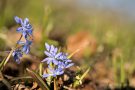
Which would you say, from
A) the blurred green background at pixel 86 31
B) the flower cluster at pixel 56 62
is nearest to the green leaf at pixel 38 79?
the flower cluster at pixel 56 62

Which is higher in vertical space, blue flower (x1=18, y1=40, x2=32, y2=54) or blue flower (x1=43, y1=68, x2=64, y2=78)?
blue flower (x1=18, y1=40, x2=32, y2=54)

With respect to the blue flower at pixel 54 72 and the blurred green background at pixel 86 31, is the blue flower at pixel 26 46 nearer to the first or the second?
the blue flower at pixel 54 72

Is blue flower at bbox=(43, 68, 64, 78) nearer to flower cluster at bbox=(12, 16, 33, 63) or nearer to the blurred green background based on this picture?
flower cluster at bbox=(12, 16, 33, 63)

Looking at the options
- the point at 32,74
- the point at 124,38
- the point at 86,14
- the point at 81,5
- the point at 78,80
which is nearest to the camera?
the point at 32,74

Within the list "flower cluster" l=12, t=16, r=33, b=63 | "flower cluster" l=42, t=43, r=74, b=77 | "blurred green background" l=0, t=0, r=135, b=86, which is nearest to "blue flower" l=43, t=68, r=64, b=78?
"flower cluster" l=42, t=43, r=74, b=77

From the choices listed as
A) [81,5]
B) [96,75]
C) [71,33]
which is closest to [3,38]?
[96,75]

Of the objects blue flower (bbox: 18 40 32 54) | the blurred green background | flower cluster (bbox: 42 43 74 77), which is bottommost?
flower cluster (bbox: 42 43 74 77)

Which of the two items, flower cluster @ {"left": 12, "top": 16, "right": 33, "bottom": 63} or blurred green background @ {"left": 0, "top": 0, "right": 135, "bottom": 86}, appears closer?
flower cluster @ {"left": 12, "top": 16, "right": 33, "bottom": 63}

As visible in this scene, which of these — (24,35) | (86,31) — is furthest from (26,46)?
(86,31)

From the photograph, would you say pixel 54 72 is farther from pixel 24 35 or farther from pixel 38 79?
pixel 24 35

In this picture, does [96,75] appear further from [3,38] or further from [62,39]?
[62,39]
